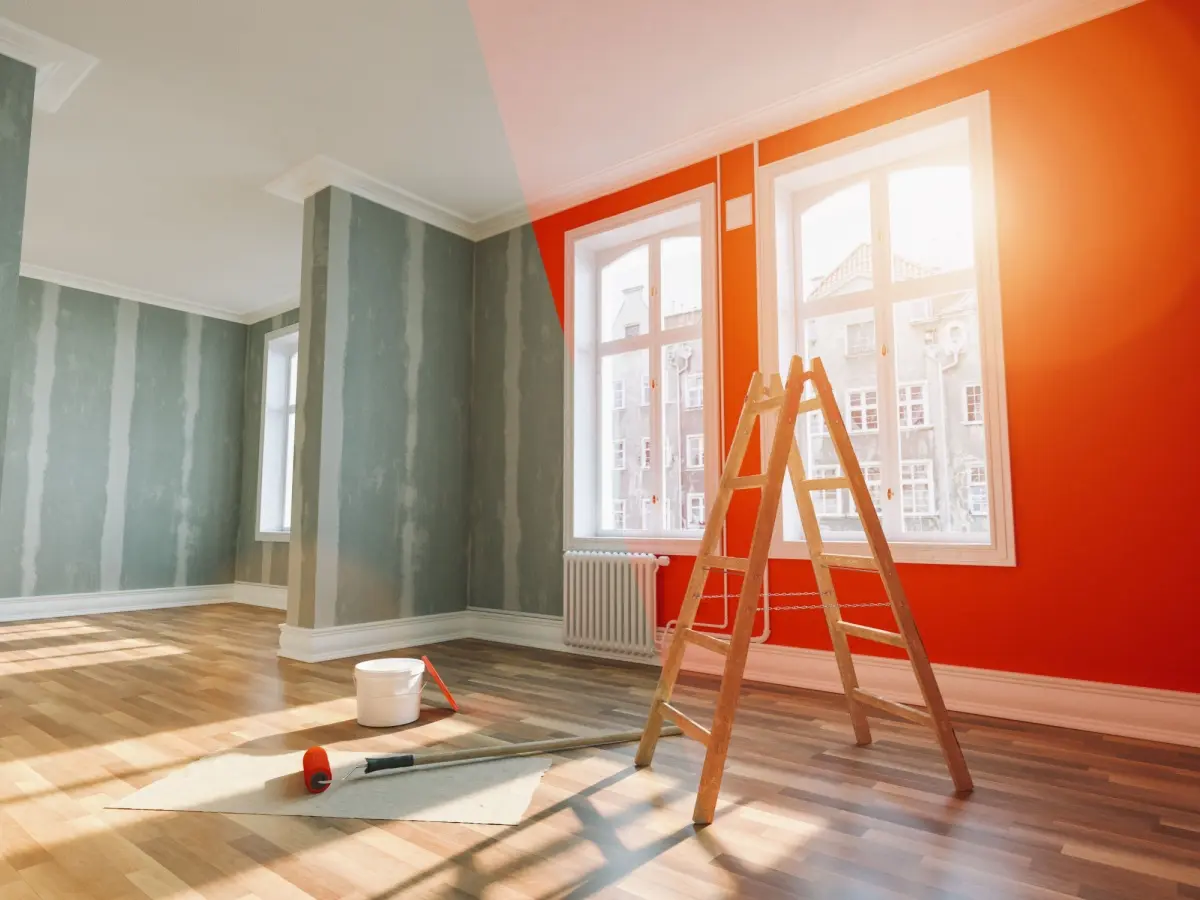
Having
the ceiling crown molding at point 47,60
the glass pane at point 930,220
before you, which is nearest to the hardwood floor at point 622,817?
the glass pane at point 930,220

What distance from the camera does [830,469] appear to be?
12.9 ft

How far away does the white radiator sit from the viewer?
4230mm

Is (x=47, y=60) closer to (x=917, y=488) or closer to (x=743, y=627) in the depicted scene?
(x=743, y=627)

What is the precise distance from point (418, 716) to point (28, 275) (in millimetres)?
6008

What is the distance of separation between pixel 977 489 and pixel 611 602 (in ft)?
6.82

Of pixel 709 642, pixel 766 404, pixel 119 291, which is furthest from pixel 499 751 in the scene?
pixel 119 291

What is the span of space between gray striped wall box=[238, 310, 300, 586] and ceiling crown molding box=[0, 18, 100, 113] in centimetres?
362

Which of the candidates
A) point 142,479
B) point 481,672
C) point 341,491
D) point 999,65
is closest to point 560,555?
point 481,672

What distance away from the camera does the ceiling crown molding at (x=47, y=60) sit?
3293mm

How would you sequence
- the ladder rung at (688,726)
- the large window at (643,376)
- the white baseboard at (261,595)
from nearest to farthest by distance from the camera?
1. the ladder rung at (688,726)
2. the large window at (643,376)
3. the white baseboard at (261,595)

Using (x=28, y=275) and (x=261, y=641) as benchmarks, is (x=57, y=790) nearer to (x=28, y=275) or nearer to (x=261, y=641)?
(x=261, y=641)

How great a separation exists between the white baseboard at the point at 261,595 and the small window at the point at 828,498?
5.16 metres

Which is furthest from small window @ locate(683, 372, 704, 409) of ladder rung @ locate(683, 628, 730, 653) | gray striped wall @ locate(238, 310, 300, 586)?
gray striped wall @ locate(238, 310, 300, 586)

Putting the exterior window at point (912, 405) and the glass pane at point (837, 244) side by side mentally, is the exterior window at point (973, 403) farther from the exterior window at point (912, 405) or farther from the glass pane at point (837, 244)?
the glass pane at point (837, 244)
